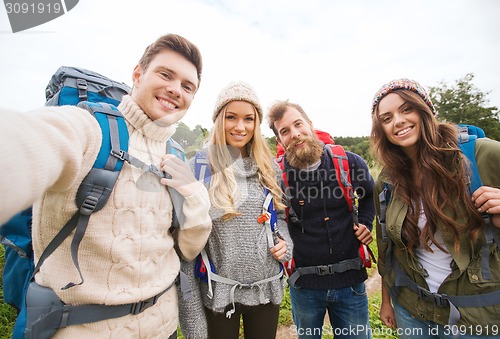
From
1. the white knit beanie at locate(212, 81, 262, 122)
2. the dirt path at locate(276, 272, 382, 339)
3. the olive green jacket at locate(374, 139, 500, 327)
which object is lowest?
the dirt path at locate(276, 272, 382, 339)

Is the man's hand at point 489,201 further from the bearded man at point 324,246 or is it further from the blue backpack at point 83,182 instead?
the blue backpack at point 83,182

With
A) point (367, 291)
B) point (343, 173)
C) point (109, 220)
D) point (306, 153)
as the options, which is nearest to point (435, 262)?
point (343, 173)

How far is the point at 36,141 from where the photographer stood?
0.70 metres

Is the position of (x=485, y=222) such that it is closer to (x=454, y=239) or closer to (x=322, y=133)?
(x=454, y=239)

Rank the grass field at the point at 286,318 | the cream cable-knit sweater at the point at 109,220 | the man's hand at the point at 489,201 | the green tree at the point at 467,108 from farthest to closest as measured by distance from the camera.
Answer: the green tree at the point at 467,108 < the grass field at the point at 286,318 < the man's hand at the point at 489,201 < the cream cable-knit sweater at the point at 109,220

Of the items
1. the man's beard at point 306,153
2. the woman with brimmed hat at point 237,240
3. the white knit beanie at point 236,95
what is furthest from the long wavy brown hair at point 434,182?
the white knit beanie at point 236,95

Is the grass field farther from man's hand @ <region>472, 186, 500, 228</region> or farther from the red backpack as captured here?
man's hand @ <region>472, 186, 500, 228</region>

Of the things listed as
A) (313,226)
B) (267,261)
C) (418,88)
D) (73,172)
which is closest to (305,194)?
(313,226)

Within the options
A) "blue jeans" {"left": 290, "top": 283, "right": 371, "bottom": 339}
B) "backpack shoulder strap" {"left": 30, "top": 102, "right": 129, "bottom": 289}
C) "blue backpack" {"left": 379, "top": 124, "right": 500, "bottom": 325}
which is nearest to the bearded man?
"blue jeans" {"left": 290, "top": 283, "right": 371, "bottom": 339}

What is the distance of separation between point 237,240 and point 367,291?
4.11 metres

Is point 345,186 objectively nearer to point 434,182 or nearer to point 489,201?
point 434,182

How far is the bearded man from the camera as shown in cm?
237

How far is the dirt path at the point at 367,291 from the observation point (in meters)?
3.62

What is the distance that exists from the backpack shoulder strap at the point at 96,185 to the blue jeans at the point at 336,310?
2.06 m
